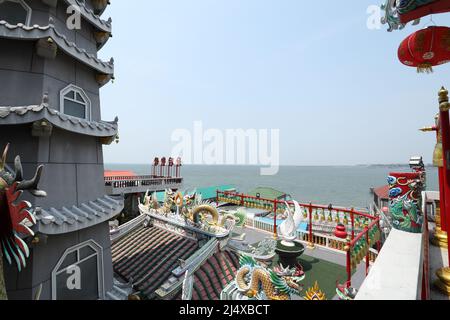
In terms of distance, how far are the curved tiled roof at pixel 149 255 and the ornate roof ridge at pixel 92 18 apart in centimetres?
761

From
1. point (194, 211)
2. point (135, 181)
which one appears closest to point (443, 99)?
point (194, 211)

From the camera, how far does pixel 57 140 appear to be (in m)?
4.93

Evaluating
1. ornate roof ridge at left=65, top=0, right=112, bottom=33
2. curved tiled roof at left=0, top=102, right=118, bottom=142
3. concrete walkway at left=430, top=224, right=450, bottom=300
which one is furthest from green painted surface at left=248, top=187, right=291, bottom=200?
curved tiled roof at left=0, top=102, right=118, bottom=142

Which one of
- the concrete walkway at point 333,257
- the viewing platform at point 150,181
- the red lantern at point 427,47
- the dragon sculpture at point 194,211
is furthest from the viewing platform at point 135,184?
the red lantern at point 427,47

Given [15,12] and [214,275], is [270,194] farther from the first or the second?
[15,12]

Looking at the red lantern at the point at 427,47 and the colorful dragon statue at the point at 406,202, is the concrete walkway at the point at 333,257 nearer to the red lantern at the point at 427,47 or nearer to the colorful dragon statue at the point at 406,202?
the colorful dragon statue at the point at 406,202

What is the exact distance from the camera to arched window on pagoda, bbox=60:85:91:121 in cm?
532

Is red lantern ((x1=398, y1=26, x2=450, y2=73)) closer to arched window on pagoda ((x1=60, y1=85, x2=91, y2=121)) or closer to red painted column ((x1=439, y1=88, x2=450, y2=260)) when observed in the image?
red painted column ((x1=439, y1=88, x2=450, y2=260))

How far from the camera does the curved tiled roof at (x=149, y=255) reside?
6.77m

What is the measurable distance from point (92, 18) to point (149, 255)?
309 inches

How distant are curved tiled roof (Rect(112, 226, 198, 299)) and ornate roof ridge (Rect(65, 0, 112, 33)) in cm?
761

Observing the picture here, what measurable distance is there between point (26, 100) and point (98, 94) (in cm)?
196
